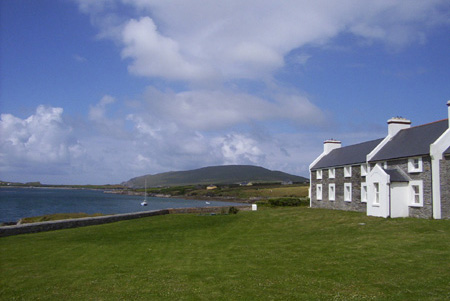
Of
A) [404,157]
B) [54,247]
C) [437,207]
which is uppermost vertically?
[404,157]

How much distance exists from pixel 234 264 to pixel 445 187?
1809 centimetres

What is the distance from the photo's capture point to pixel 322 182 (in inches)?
1750

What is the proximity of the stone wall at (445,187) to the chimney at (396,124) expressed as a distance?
9.65 m

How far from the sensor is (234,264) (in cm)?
1503

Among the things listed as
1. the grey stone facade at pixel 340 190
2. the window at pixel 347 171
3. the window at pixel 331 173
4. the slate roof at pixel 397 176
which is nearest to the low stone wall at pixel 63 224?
the grey stone facade at pixel 340 190

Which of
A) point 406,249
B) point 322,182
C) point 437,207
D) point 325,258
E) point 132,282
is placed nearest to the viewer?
point 132,282

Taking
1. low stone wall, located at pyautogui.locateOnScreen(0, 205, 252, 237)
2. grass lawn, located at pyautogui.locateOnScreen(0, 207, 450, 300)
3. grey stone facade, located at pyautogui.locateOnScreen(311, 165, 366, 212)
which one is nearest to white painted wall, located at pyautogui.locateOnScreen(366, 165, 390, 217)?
grass lawn, located at pyautogui.locateOnScreen(0, 207, 450, 300)

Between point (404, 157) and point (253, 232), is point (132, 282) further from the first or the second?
point (404, 157)

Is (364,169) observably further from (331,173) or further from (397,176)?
(397,176)

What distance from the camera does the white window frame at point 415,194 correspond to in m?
27.6

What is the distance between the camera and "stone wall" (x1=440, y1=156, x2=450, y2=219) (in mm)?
25531

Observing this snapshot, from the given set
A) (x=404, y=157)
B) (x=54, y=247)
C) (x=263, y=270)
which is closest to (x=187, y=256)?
(x=263, y=270)

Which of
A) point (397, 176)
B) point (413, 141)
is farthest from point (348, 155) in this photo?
point (397, 176)

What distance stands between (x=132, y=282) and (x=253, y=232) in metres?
15.1
